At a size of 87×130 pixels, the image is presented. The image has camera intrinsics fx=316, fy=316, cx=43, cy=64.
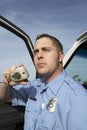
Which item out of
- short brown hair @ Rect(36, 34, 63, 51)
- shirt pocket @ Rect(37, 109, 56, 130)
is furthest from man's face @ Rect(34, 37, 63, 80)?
shirt pocket @ Rect(37, 109, 56, 130)

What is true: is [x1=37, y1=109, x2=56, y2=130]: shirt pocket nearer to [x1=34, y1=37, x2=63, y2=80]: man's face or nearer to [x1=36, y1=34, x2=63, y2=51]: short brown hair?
[x1=34, y1=37, x2=63, y2=80]: man's face

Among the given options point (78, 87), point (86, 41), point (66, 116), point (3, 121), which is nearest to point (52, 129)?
point (66, 116)

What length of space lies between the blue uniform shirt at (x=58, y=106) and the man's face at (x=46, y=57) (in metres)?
0.09

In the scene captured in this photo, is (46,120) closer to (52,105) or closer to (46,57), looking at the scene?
(52,105)

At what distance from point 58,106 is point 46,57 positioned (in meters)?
0.43

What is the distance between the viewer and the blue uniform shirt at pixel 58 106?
2.07m

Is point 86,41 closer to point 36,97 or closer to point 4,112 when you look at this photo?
point 36,97

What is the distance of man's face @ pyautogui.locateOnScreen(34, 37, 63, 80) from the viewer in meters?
2.44

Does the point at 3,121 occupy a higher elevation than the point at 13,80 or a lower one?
lower

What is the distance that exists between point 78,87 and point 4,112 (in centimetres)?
201

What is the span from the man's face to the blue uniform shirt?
0.09 m

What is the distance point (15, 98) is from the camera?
2891 mm

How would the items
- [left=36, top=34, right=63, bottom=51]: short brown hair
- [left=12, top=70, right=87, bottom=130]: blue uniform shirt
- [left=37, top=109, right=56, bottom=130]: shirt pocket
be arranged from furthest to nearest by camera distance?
[left=36, top=34, right=63, bottom=51]: short brown hair
[left=37, top=109, right=56, bottom=130]: shirt pocket
[left=12, top=70, right=87, bottom=130]: blue uniform shirt

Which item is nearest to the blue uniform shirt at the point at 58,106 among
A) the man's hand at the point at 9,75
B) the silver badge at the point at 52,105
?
the silver badge at the point at 52,105
